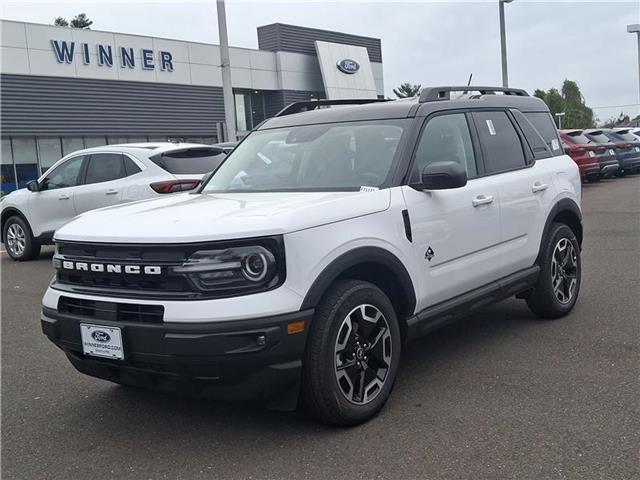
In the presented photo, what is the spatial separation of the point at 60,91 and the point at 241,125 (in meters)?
10.7

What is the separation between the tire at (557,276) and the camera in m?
5.64

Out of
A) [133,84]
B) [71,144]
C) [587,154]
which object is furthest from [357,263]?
[133,84]

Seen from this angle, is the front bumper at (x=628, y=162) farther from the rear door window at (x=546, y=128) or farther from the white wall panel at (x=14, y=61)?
the white wall panel at (x=14, y=61)

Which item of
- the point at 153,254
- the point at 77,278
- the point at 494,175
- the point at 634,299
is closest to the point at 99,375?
the point at 77,278

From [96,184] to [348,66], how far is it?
110ft

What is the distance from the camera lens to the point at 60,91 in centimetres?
2969

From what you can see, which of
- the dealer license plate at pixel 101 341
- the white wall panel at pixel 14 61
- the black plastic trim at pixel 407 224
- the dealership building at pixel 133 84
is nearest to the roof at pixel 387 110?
the black plastic trim at pixel 407 224

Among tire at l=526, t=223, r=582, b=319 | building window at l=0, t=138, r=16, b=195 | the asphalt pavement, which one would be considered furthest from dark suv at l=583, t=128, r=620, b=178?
building window at l=0, t=138, r=16, b=195

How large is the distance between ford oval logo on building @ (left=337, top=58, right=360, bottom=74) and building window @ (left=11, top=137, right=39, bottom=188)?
19256 millimetres

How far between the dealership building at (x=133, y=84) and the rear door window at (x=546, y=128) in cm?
1977

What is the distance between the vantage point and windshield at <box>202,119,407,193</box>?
441 centimetres

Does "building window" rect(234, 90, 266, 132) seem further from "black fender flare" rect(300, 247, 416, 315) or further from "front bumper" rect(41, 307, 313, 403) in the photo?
"front bumper" rect(41, 307, 313, 403)

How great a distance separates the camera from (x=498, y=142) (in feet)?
17.5

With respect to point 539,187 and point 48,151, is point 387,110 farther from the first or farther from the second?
point 48,151
